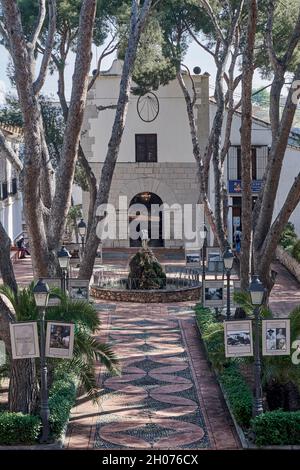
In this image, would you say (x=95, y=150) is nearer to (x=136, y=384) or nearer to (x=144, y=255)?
(x=144, y=255)

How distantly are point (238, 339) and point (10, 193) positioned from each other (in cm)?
2588

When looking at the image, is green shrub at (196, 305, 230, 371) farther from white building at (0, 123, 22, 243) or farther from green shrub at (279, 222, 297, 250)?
white building at (0, 123, 22, 243)

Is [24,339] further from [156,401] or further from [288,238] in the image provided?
[288,238]

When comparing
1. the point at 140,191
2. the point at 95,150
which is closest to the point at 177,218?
the point at 140,191

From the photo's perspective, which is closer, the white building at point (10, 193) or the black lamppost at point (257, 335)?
the black lamppost at point (257, 335)

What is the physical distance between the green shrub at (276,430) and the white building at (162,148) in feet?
79.7

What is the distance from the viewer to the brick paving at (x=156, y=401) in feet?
40.9

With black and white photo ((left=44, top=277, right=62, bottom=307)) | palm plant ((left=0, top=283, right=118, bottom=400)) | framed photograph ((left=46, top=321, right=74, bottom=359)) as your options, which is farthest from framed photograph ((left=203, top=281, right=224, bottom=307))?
framed photograph ((left=46, top=321, right=74, bottom=359))

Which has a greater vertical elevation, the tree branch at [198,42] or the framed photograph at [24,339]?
the tree branch at [198,42]

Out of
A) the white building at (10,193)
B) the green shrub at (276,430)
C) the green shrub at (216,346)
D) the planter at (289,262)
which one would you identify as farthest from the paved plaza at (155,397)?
the white building at (10,193)

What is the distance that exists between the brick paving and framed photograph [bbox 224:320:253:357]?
1.25 metres

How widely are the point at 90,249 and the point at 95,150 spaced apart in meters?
16.5

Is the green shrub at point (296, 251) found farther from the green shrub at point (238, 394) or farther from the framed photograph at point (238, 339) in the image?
the framed photograph at point (238, 339)

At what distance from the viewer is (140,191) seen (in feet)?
119
